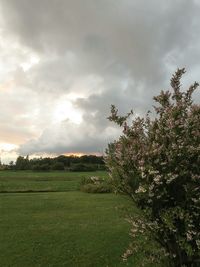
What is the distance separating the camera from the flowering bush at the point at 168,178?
29.4ft

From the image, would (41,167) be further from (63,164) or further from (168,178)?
(168,178)

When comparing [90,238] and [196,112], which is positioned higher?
[196,112]

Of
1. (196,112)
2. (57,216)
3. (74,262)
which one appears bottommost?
(74,262)

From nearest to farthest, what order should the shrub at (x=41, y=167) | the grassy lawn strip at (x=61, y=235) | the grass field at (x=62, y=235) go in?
the grass field at (x=62, y=235)
the grassy lawn strip at (x=61, y=235)
the shrub at (x=41, y=167)

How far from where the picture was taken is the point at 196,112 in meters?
9.84

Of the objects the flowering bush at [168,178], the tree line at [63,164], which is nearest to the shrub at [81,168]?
the tree line at [63,164]

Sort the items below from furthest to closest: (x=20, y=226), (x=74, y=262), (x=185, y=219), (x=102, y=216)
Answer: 1. (x=102, y=216)
2. (x=20, y=226)
3. (x=74, y=262)
4. (x=185, y=219)

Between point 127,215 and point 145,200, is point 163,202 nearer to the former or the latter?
point 145,200

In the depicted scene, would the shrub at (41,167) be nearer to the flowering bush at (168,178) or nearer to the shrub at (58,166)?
the shrub at (58,166)

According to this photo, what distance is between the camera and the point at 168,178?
8.98 metres

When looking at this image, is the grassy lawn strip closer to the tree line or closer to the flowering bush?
the flowering bush

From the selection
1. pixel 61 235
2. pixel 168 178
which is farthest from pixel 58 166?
pixel 168 178

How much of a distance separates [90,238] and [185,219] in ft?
34.1

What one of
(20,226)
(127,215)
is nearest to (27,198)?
(20,226)
